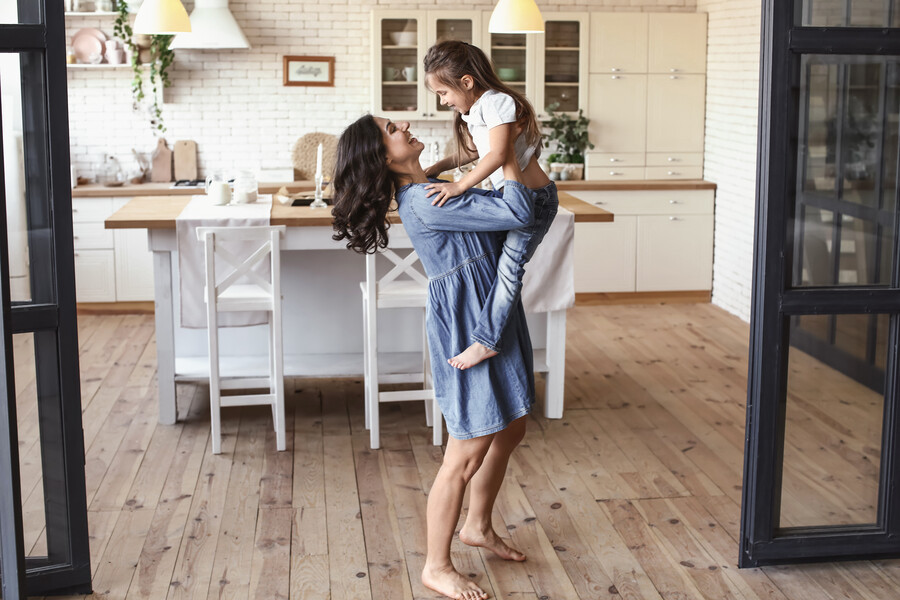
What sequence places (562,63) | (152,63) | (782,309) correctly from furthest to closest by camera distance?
(562,63) → (152,63) → (782,309)

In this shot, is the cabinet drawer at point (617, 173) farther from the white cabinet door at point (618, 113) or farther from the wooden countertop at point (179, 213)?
the wooden countertop at point (179, 213)

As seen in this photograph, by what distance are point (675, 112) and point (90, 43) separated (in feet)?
14.1

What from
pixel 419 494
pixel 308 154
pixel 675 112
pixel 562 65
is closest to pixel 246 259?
pixel 419 494

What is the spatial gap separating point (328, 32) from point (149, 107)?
1446 millimetres

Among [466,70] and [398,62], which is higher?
[398,62]

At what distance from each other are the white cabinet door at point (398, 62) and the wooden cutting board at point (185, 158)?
1400mm

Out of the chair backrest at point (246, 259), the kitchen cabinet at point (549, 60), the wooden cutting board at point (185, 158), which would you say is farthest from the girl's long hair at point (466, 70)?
the wooden cutting board at point (185, 158)

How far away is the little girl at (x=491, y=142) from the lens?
8.73 feet

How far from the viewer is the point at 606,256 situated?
7.34 m

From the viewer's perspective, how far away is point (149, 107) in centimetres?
738

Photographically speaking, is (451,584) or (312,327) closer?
(451,584)

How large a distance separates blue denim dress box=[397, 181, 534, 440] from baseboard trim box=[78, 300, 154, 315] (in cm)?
467

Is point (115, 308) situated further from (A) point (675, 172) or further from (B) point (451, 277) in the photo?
(B) point (451, 277)

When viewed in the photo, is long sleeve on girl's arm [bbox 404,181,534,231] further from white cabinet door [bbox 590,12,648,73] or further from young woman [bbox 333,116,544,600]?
white cabinet door [bbox 590,12,648,73]
